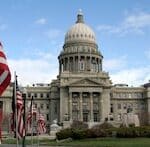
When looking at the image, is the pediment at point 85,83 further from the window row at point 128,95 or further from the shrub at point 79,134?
the shrub at point 79,134

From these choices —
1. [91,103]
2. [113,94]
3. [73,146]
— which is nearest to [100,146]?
[73,146]

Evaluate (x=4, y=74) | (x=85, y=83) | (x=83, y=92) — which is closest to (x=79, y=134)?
(x=4, y=74)

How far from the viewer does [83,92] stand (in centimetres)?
14900

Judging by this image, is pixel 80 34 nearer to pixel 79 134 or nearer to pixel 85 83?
pixel 85 83

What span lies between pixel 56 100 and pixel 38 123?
109246 millimetres

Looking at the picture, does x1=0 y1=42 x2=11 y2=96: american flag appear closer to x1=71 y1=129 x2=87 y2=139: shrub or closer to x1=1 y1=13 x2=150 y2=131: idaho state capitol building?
x1=71 y1=129 x2=87 y2=139: shrub

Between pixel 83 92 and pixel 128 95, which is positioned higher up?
pixel 128 95

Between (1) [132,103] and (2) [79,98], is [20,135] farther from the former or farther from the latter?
(1) [132,103]

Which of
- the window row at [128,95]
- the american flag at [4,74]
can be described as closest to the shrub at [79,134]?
the american flag at [4,74]

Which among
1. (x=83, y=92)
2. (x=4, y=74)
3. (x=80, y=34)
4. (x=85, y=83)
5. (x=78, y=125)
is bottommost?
(x=4, y=74)

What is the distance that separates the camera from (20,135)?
3005 cm

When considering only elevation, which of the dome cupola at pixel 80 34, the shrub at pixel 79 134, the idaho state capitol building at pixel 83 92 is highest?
the dome cupola at pixel 80 34

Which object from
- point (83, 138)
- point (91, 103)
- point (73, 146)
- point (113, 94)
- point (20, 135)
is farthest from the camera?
point (113, 94)

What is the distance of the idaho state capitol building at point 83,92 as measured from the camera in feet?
488
